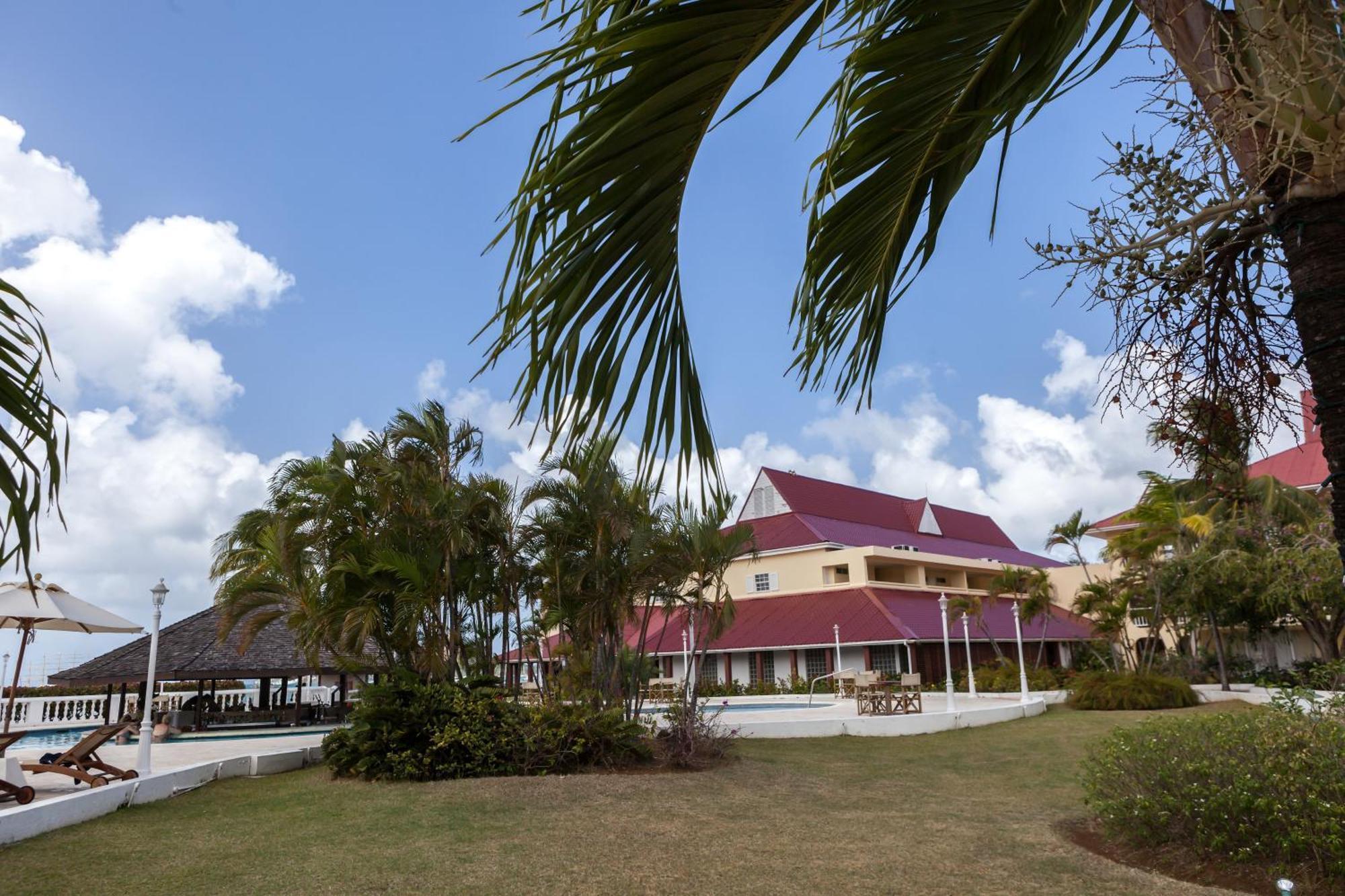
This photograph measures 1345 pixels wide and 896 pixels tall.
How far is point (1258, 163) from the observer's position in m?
1.80

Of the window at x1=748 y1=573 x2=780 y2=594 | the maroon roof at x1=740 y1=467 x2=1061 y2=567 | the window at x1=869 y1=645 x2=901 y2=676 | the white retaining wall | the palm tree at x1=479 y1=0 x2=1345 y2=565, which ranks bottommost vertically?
the white retaining wall

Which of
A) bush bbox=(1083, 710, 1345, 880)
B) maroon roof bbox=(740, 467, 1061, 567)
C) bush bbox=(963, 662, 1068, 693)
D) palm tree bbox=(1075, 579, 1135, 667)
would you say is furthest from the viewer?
maroon roof bbox=(740, 467, 1061, 567)

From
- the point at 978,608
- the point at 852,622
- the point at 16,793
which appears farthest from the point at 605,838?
the point at 978,608

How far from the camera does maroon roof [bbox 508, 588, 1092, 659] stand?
31.0 metres

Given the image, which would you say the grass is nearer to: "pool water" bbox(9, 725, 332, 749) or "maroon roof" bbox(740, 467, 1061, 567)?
"pool water" bbox(9, 725, 332, 749)

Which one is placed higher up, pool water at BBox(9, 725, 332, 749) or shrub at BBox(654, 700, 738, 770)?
shrub at BBox(654, 700, 738, 770)

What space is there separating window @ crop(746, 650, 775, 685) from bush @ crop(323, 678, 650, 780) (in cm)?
2142

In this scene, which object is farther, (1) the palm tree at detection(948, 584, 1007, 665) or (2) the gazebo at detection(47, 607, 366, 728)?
(1) the palm tree at detection(948, 584, 1007, 665)

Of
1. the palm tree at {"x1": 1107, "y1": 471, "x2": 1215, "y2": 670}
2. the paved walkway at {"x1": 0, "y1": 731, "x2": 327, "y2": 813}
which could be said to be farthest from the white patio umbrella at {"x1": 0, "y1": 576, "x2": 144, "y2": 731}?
the palm tree at {"x1": 1107, "y1": 471, "x2": 1215, "y2": 670}

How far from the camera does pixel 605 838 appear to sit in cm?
822

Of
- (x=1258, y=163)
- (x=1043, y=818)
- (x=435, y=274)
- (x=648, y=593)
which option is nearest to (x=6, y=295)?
(x=435, y=274)

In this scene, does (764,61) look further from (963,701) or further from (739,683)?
(739,683)

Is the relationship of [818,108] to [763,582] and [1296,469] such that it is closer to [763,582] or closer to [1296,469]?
[763,582]

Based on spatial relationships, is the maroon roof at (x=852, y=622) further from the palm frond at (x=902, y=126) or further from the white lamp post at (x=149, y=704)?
the palm frond at (x=902, y=126)
